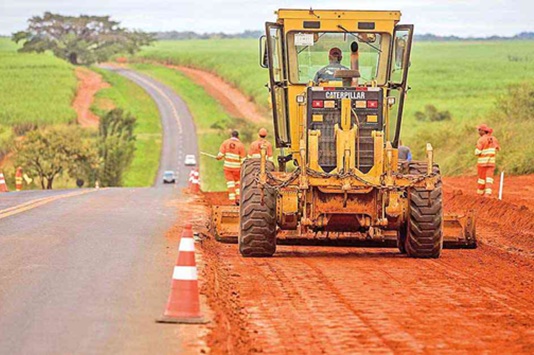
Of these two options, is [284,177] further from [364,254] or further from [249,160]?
[364,254]

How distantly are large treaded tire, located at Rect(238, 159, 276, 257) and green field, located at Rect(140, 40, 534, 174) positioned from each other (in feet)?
67.3

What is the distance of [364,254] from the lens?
54.1 feet

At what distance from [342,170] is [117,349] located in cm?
672

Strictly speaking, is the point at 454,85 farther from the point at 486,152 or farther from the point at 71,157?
the point at 486,152

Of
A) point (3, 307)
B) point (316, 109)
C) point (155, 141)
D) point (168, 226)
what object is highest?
point (316, 109)

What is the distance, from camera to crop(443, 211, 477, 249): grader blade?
17.0 meters

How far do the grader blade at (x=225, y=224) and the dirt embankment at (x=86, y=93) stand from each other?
73.8m

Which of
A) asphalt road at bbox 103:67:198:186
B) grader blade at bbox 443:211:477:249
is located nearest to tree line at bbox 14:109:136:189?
asphalt road at bbox 103:67:198:186

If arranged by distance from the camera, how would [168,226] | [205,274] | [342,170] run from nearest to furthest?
1. [205,274]
2. [342,170]
3. [168,226]

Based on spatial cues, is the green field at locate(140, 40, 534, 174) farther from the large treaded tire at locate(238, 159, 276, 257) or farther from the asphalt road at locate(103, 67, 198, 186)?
the large treaded tire at locate(238, 159, 276, 257)

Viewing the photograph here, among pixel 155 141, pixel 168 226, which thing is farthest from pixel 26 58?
pixel 168 226

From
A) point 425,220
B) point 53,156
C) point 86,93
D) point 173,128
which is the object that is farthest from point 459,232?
point 86,93

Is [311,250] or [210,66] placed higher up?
[311,250]

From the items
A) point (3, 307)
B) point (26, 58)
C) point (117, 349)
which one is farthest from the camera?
point (26, 58)
